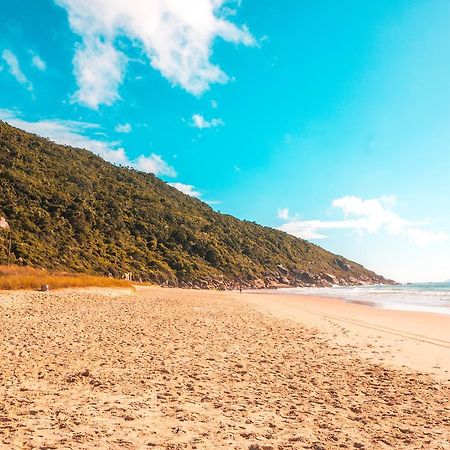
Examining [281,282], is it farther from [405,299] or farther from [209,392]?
[209,392]

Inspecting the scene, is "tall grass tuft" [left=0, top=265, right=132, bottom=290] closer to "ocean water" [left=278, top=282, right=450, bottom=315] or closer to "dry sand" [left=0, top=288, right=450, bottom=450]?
"dry sand" [left=0, top=288, right=450, bottom=450]

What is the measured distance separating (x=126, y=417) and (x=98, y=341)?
6.92 m

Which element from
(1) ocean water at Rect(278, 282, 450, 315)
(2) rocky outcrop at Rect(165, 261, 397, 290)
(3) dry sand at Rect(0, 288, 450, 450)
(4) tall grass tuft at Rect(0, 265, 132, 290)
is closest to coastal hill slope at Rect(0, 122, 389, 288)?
(2) rocky outcrop at Rect(165, 261, 397, 290)

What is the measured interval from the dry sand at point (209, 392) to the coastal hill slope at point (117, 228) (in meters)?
52.9

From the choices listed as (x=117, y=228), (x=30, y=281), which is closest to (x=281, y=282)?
(x=117, y=228)

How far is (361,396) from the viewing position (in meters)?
7.84

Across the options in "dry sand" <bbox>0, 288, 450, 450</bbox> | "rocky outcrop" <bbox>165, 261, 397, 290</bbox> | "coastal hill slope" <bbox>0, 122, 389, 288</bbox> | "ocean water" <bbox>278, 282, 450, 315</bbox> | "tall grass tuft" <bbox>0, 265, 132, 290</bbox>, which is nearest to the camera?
"dry sand" <bbox>0, 288, 450, 450</bbox>

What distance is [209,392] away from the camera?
787 centimetres

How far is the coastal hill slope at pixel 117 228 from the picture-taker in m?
72.7

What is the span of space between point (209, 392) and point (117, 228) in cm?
9144

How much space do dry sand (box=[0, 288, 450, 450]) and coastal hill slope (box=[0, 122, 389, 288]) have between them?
2082 inches

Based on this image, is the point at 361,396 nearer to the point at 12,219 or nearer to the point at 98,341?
the point at 98,341

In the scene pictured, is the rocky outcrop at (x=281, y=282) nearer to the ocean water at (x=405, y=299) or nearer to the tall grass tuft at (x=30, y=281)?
the ocean water at (x=405, y=299)

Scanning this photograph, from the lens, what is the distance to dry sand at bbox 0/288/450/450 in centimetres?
573
